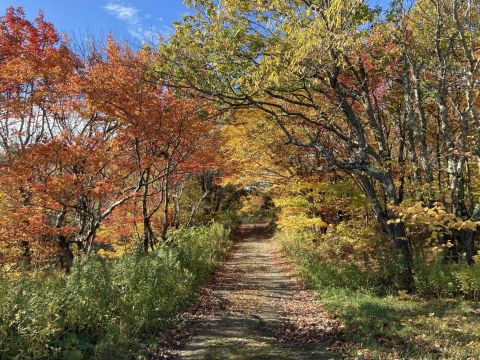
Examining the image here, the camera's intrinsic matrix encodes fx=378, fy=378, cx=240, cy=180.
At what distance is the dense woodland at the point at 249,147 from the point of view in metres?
6.52

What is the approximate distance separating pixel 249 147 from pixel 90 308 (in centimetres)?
1128

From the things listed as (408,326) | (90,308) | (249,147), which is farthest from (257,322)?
Result: (249,147)

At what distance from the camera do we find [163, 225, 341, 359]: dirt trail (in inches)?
253

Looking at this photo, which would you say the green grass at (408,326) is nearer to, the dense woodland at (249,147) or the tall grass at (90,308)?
the dense woodland at (249,147)

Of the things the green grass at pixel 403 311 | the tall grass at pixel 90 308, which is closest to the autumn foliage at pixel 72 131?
the tall grass at pixel 90 308

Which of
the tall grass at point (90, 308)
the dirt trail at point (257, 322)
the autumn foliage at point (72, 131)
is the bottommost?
the dirt trail at point (257, 322)

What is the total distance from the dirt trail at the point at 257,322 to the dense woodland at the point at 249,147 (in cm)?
69

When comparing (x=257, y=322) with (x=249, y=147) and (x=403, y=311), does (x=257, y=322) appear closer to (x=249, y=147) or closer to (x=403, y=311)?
(x=403, y=311)

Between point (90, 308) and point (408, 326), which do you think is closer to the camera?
point (90, 308)

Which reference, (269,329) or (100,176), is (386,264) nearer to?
(269,329)

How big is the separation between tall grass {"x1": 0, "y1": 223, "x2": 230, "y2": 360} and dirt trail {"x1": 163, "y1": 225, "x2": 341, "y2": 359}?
2.96 ft

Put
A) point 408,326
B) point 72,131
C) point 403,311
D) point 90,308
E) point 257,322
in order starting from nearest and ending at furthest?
point 90,308
point 408,326
point 403,311
point 257,322
point 72,131

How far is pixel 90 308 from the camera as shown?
5.96 m

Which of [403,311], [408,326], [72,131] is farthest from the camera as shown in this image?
[72,131]
